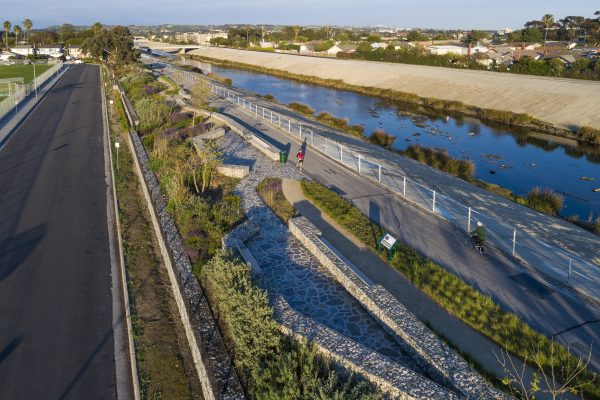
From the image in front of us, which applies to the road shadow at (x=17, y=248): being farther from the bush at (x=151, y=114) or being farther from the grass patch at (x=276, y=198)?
the bush at (x=151, y=114)

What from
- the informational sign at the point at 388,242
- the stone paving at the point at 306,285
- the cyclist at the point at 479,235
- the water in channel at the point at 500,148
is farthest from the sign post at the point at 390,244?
the water in channel at the point at 500,148

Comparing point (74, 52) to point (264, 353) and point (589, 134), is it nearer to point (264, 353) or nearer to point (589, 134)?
point (589, 134)

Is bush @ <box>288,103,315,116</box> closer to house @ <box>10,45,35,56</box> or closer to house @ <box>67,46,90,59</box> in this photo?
house @ <box>67,46,90,59</box>

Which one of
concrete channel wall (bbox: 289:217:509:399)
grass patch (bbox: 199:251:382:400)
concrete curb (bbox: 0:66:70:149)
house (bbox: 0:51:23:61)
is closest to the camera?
grass patch (bbox: 199:251:382:400)

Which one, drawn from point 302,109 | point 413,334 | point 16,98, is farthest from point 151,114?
point 413,334

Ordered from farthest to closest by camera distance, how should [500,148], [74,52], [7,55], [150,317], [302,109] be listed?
[74,52] → [7,55] → [302,109] → [500,148] → [150,317]

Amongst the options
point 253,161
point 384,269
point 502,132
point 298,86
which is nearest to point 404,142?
point 502,132

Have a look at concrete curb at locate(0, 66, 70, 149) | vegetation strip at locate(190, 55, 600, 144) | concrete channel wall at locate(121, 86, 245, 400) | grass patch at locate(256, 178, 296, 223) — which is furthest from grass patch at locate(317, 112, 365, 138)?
concrete curb at locate(0, 66, 70, 149)
